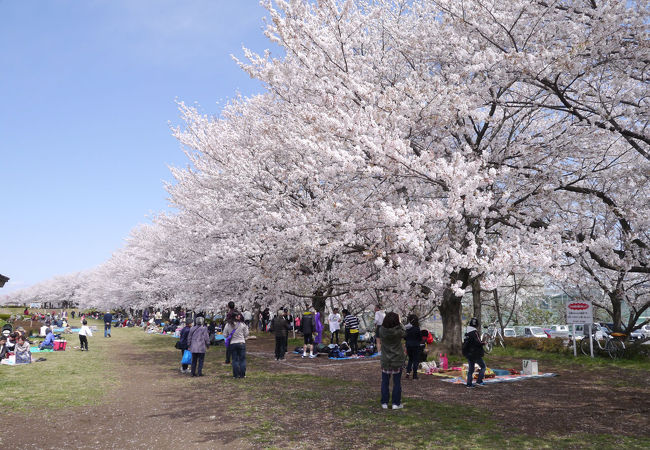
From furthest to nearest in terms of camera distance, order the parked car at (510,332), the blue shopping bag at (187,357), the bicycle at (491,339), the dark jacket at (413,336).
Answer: the parked car at (510,332), the bicycle at (491,339), the blue shopping bag at (187,357), the dark jacket at (413,336)

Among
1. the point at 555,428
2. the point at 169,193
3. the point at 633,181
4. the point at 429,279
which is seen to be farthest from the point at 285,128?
the point at 169,193

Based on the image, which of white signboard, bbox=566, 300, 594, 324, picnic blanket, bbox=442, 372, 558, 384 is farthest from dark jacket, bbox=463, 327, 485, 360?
white signboard, bbox=566, 300, 594, 324

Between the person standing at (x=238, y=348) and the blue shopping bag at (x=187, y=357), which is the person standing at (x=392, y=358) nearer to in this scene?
the person standing at (x=238, y=348)

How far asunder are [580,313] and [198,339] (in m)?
13.1

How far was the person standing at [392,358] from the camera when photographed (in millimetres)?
8680

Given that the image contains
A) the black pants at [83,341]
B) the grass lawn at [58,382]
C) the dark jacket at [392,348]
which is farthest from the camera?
the black pants at [83,341]

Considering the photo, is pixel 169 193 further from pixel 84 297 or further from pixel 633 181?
pixel 84 297

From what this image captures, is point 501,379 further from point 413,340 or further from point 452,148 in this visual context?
point 452,148

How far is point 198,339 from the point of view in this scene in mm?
13414

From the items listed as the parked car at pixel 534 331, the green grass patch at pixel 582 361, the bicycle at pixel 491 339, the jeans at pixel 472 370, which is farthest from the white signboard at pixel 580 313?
the parked car at pixel 534 331

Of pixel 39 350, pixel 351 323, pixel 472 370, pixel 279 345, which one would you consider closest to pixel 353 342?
pixel 351 323

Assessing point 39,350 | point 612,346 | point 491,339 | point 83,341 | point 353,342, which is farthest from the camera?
point 83,341

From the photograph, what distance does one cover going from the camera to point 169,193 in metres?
27.2

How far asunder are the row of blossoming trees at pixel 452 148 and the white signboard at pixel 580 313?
204 cm
